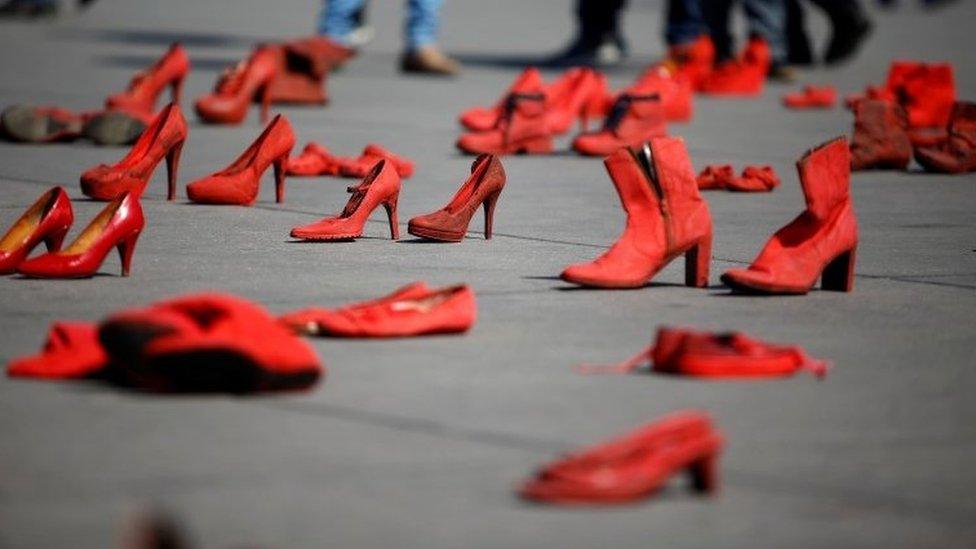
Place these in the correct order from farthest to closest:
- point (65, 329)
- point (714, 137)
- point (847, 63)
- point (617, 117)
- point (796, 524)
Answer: point (847, 63), point (714, 137), point (617, 117), point (65, 329), point (796, 524)

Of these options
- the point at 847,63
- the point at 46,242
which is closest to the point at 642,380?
the point at 46,242

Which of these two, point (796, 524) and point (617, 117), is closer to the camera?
point (796, 524)

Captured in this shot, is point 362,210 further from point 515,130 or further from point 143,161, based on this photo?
point 515,130

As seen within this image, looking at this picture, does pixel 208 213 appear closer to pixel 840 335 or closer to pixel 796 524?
pixel 840 335

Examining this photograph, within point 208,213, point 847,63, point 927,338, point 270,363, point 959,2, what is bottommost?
point 959,2

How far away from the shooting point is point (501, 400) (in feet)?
14.5

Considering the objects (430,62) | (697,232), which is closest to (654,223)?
(697,232)

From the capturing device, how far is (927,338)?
5.28 meters

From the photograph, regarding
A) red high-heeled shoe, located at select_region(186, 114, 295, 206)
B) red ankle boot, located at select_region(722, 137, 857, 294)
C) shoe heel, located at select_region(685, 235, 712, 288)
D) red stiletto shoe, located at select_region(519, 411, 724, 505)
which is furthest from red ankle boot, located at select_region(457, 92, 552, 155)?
red stiletto shoe, located at select_region(519, 411, 724, 505)

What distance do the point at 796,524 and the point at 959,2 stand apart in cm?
2729

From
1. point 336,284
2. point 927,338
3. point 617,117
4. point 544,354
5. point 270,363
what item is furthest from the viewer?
point 617,117

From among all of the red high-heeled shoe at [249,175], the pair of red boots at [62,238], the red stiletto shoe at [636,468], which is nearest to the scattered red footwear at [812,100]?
the red high-heeled shoe at [249,175]

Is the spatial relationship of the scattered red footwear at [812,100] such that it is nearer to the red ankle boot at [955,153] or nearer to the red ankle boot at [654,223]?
the red ankle boot at [955,153]

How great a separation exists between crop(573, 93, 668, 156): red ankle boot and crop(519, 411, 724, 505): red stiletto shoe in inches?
261
